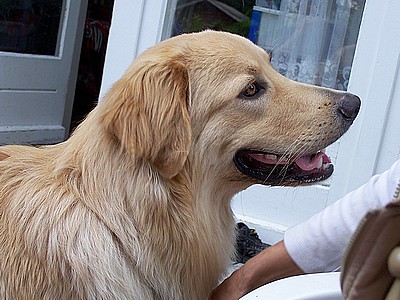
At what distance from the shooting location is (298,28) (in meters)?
2.95

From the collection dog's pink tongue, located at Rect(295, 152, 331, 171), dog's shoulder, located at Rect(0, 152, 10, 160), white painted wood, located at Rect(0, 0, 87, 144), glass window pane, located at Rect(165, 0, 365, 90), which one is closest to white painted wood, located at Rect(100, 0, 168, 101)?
glass window pane, located at Rect(165, 0, 365, 90)

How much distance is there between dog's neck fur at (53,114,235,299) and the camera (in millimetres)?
1577

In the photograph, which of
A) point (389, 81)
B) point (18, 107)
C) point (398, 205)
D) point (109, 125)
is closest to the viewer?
point (398, 205)

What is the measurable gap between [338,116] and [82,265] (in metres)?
0.75

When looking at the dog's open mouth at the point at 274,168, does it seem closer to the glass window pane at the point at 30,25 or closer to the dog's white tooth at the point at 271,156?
the dog's white tooth at the point at 271,156

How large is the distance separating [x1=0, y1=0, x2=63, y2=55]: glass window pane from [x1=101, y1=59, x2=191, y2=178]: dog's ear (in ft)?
9.19

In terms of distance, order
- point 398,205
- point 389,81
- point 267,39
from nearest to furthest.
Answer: point 398,205
point 389,81
point 267,39

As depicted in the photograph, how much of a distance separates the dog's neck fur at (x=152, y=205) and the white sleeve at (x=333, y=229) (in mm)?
243

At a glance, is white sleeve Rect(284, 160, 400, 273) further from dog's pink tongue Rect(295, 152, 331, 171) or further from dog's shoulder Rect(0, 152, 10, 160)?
dog's shoulder Rect(0, 152, 10, 160)

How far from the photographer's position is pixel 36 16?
4.29 meters

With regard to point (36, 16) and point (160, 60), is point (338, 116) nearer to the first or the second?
point (160, 60)

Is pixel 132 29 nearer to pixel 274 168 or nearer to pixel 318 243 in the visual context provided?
pixel 274 168

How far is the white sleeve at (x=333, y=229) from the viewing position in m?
1.50

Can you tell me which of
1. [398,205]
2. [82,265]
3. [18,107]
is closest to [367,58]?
[82,265]
